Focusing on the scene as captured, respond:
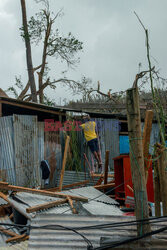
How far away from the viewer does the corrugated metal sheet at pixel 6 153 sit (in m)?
9.97

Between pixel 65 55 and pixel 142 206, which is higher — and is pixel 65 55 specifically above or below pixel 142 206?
above

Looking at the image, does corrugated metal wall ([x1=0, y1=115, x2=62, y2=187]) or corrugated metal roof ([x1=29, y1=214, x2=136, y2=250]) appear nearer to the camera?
corrugated metal roof ([x1=29, y1=214, x2=136, y2=250])

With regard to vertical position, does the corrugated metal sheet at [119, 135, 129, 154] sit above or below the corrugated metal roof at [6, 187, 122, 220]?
above

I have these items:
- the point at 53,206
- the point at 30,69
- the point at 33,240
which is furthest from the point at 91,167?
the point at 30,69

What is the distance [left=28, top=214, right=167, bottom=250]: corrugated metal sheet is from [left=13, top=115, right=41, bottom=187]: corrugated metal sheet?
652cm

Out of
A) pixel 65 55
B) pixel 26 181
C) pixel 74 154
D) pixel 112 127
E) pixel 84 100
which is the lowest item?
pixel 26 181

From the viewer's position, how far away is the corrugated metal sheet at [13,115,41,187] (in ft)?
33.5

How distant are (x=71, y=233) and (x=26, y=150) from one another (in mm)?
7143

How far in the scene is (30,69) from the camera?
1903 cm

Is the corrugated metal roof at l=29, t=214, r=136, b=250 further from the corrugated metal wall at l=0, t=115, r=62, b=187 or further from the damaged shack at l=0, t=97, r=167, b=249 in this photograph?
the corrugated metal wall at l=0, t=115, r=62, b=187

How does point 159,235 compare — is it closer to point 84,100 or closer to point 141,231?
point 141,231

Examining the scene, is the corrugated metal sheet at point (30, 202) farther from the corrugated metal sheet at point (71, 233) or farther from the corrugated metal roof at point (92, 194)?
the corrugated metal sheet at point (71, 233)

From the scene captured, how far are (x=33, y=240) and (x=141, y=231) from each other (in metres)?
1.54

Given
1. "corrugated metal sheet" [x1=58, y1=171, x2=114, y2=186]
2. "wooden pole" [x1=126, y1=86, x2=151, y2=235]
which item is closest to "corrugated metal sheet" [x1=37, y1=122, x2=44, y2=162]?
"corrugated metal sheet" [x1=58, y1=171, x2=114, y2=186]
